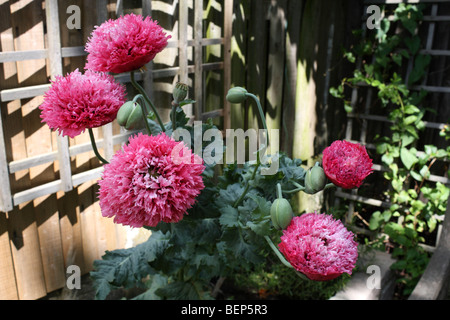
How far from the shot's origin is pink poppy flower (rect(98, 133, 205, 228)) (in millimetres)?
793

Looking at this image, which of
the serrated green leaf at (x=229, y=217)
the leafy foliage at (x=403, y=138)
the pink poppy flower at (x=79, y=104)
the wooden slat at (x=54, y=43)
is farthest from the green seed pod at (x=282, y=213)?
the leafy foliage at (x=403, y=138)

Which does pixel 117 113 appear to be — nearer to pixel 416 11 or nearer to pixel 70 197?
pixel 70 197

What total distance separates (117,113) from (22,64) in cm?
97

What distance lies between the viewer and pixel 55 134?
6.06 ft

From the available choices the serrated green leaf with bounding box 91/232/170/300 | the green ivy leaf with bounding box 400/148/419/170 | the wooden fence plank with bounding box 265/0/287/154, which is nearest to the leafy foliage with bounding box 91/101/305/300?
the serrated green leaf with bounding box 91/232/170/300

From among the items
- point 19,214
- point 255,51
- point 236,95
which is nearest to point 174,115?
point 236,95

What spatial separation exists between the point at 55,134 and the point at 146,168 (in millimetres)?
1173

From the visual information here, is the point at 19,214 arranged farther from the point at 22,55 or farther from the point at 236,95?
the point at 236,95

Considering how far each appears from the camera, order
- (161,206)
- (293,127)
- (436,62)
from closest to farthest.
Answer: (161,206) < (293,127) < (436,62)

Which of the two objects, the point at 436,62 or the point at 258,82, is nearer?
the point at 258,82

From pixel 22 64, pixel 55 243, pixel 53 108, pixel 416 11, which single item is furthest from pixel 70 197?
pixel 416 11

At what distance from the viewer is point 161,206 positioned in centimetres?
78

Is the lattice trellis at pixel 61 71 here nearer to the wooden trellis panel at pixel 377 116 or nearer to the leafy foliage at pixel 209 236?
the leafy foliage at pixel 209 236

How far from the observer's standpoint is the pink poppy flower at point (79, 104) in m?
0.87
